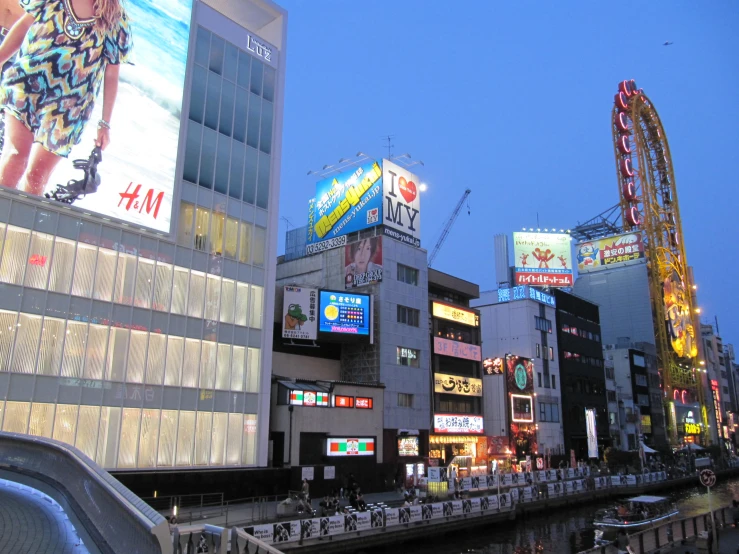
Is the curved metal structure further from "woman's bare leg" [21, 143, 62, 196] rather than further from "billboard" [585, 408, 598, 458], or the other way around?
"woman's bare leg" [21, 143, 62, 196]

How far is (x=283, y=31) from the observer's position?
1933 inches

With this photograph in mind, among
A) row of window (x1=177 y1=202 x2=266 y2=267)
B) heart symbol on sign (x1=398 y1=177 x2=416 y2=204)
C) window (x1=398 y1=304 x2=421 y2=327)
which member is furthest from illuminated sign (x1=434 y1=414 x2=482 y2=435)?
row of window (x1=177 y1=202 x2=266 y2=267)

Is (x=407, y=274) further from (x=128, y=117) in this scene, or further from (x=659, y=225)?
(x=659, y=225)

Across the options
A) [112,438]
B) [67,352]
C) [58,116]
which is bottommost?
[112,438]

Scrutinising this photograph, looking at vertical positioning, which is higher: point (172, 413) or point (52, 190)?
point (52, 190)

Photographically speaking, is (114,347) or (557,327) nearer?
(114,347)

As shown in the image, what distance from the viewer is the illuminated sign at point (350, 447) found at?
44.7 meters

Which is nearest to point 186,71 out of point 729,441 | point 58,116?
point 58,116

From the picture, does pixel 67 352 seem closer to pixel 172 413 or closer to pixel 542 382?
pixel 172 413

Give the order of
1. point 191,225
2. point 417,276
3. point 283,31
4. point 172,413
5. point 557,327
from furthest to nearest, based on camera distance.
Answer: point 557,327 → point 417,276 → point 283,31 → point 191,225 → point 172,413

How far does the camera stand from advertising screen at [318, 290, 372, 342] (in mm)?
49844

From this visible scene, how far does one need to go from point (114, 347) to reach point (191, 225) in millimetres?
9625

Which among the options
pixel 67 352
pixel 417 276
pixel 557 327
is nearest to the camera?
pixel 67 352

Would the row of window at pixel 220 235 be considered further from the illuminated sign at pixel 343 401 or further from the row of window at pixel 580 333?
the row of window at pixel 580 333
